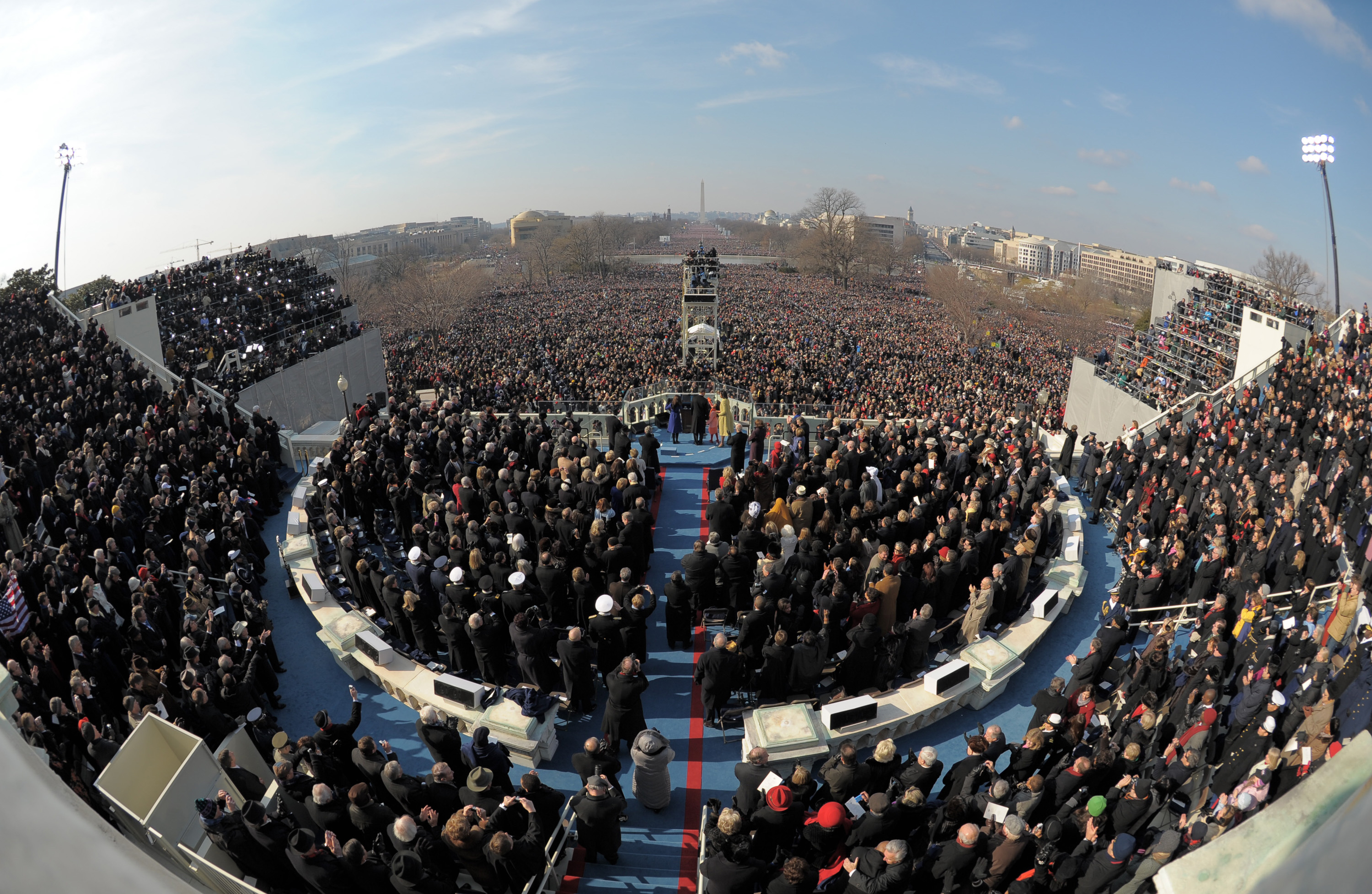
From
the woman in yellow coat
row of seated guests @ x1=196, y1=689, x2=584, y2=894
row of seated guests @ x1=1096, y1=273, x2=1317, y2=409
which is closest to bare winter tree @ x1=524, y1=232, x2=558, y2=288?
row of seated guests @ x1=1096, y1=273, x2=1317, y2=409

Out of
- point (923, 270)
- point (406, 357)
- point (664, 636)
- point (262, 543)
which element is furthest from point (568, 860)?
point (923, 270)

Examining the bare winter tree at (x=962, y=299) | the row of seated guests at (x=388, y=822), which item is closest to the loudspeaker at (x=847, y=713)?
the row of seated guests at (x=388, y=822)

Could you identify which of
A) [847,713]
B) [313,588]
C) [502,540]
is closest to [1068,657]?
[847,713]

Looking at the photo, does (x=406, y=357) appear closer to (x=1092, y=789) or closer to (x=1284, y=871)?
(x=1092, y=789)

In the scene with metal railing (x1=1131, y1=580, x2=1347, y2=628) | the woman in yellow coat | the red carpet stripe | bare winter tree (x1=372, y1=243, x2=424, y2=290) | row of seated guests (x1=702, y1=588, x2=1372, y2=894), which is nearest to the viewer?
row of seated guests (x1=702, y1=588, x2=1372, y2=894)

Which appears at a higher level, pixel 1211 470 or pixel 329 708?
pixel 1211 470

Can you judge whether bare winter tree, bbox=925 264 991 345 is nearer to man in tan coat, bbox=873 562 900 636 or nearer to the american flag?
man in tan coat, bbox=873 562 900 636

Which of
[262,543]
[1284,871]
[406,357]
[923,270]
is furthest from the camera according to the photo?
[923,270]
